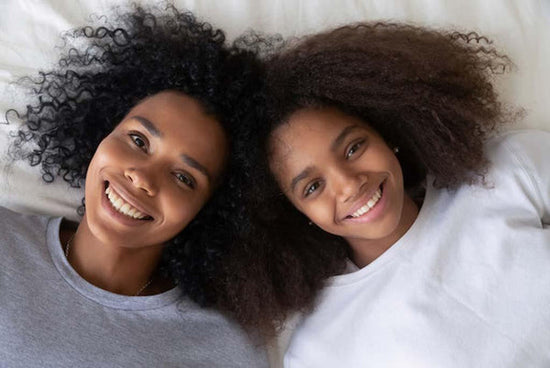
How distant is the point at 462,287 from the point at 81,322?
2.36 ft

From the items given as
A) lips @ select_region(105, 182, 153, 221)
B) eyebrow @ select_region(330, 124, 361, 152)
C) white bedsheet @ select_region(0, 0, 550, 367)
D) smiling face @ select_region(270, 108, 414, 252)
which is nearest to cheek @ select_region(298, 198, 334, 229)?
smiling face @ select_region(270, 108, 414, 252)

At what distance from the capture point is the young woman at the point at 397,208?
115 cm

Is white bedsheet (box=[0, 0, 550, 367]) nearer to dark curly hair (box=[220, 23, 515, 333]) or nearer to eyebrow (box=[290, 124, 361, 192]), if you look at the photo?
dark curly hair (box=[220, 23, 515, 333])

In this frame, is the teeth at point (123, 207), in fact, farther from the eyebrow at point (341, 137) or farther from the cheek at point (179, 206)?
the eyebrow at point (341, 137)

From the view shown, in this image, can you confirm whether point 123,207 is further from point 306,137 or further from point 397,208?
point 397,208

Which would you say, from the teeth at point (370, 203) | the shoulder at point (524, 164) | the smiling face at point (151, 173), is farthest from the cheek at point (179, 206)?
the shoulder at point (524, 164)

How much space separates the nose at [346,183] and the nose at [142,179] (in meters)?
0.33

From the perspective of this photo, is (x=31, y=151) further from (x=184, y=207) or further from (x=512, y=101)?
(x=512, y=101)

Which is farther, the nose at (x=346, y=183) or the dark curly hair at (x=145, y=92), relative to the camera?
the dark curly hair at (x=145, y=92)

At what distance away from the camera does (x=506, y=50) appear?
4.75 feet

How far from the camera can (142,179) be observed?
111 centimetres

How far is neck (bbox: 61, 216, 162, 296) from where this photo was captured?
49.2 inches

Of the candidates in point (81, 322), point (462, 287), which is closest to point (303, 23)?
point (462, 287)

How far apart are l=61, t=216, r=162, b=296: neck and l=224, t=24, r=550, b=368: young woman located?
0.71 ft
